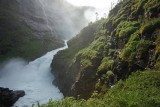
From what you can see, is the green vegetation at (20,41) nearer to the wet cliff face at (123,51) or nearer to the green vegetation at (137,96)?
the wet cliff face at (123,51)

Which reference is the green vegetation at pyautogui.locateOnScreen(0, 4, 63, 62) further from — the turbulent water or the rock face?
the rock face

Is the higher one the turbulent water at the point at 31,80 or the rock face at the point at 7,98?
the turbulent water at the point at 31,80

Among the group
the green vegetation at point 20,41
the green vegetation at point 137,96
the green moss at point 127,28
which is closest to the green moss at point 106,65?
the green moss at point 127,28

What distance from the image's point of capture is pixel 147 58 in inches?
1890

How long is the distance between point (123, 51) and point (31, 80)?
215 feet

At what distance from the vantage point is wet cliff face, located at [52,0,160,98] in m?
49.3

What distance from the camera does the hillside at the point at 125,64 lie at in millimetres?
31028

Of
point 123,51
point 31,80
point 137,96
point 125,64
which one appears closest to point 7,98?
point 31,80

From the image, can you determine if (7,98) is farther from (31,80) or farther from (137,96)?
(137,96)

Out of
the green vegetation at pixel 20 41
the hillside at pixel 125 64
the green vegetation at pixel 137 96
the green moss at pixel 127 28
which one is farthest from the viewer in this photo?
the green vegetation at pixel 20 41

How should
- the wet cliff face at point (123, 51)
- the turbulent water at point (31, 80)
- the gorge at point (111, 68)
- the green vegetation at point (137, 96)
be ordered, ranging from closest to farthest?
1. the green vegetation at point (137, 96)
2. the gorge at point (111, 68)
3. the wet cliff face at point (123, 51)
4. the turbulent water at point (31, 80)

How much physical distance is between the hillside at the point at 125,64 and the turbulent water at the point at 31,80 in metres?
9.30

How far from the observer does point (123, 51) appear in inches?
2152

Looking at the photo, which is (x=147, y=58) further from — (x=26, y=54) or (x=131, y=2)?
(x=26, y=54)
